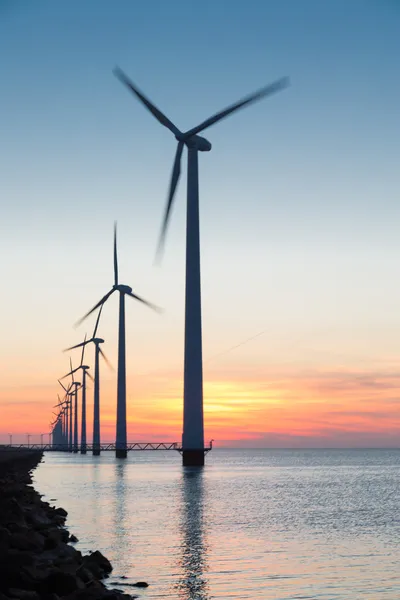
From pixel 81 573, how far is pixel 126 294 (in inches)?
4372

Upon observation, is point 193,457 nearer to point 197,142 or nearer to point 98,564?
point 197,142

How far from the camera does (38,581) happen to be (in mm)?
22469

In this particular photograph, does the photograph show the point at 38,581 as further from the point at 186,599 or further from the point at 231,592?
the point at 231,592

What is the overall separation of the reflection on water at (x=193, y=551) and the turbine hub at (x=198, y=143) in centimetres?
4112

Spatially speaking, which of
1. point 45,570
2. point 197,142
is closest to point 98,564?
point 45,570

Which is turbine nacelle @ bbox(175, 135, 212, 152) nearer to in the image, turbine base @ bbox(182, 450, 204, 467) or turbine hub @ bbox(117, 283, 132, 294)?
turbine base @ bbox(182, 450, 204, 467)

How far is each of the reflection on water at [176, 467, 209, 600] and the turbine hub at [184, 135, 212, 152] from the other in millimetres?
41121

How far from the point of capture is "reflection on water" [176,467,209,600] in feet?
91.1

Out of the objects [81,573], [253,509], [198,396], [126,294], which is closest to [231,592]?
[81,573]

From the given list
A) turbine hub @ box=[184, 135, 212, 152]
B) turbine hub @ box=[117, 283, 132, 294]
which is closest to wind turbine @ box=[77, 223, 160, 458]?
turbine hub @ box=[117, 283, 132, 294]

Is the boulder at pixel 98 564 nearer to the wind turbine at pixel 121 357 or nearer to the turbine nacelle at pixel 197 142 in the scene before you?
the turbine nacelle at pixel 197 142

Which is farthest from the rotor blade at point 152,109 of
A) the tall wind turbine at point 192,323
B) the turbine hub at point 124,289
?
the turbine hub at point 124,289

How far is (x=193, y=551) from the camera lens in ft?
123

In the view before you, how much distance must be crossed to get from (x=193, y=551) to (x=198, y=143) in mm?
64570
